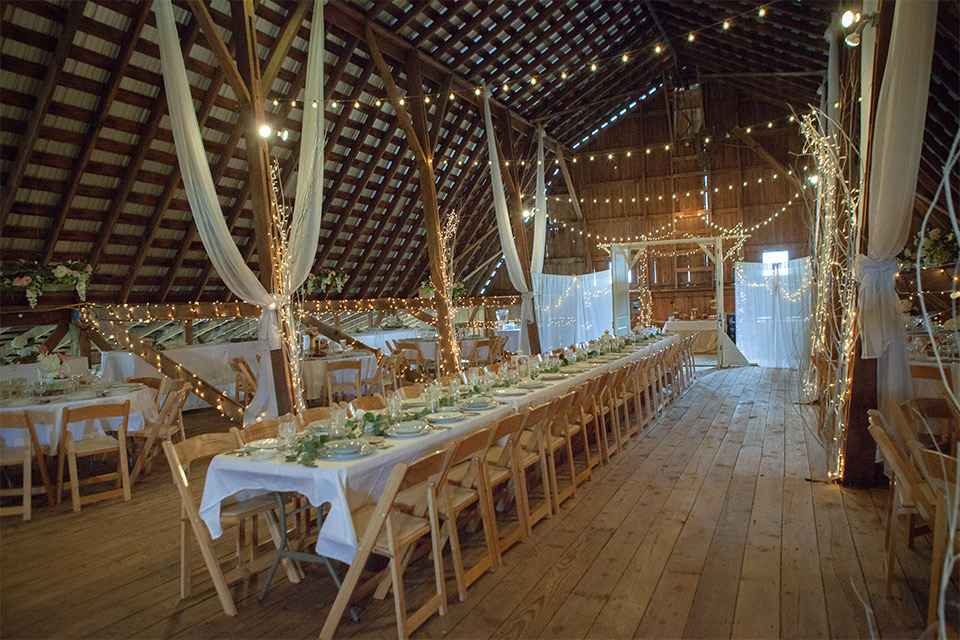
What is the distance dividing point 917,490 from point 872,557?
31.9 inches

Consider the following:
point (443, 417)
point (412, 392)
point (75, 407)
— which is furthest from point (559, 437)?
point (75, 407)

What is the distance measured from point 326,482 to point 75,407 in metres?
3.33

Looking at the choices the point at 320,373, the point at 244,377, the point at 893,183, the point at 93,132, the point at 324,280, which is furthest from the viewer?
the point at 324,280

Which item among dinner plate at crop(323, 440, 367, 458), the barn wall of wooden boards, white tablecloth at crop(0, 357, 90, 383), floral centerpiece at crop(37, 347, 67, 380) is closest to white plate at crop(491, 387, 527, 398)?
dinner plate at crop(323, 440, 367, 458)

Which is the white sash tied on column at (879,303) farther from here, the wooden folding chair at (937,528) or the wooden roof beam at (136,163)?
the wooden roof beam at (136,163)

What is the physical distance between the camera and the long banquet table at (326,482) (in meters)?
2.82

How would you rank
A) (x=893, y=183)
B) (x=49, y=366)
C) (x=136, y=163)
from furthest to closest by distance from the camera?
1. (x=136, y=163)
2. (x=49, y=366)
3. (x=893, y=183)

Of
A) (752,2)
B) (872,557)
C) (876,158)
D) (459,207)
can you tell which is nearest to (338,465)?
(872,557)

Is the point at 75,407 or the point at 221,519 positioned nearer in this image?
the point at 221,519

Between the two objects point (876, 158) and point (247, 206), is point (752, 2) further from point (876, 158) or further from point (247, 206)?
point (247, 206)

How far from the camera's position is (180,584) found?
10.9 ft

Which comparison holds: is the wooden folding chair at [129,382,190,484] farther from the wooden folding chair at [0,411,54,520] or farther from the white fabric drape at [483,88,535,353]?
the white fabric drape at [483,88,535,353]

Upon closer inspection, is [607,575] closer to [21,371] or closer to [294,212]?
[294,212]

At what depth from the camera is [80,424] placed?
5227 mm
